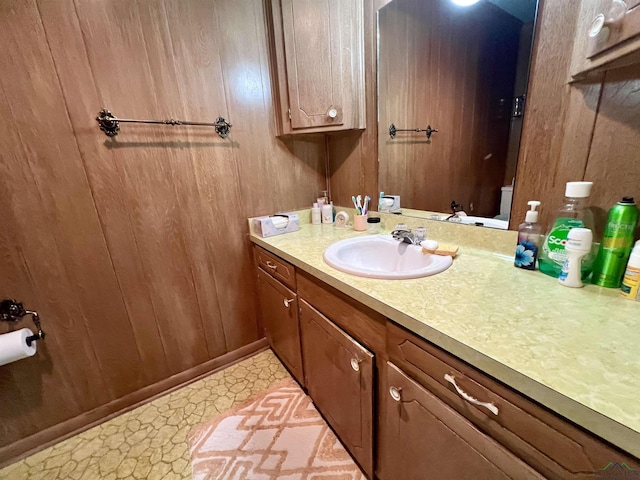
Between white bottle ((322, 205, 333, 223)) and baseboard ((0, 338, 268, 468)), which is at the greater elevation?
white bottle ((322, 205, 333, 223))

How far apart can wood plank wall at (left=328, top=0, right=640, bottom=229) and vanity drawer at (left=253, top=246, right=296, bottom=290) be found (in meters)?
0.89

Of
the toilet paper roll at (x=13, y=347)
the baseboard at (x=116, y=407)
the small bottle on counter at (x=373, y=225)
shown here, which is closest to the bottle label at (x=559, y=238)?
the small bottle on counter at (x=373, y=225)

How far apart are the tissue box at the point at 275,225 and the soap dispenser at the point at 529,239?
104cm

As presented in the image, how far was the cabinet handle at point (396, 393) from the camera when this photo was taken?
28.6 inches

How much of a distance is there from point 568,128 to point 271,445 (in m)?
1.61

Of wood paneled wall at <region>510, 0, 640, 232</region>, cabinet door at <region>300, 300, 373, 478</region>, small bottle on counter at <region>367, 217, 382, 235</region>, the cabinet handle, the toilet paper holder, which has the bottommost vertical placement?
cabinet door at <region>300, 300, 373, 478</region>

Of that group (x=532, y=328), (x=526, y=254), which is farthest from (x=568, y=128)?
(x=532, y=328)

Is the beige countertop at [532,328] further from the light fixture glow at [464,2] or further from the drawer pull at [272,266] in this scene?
the light fixture glow at [464,2]

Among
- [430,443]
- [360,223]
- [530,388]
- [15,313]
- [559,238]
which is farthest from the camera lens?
[360,223]

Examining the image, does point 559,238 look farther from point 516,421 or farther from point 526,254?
point 516,421

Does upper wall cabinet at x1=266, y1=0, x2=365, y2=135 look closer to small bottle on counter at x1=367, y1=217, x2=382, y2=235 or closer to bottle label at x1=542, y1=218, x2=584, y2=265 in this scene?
small bottle on counter at x1=367, y1=217, x2=382, y2=235

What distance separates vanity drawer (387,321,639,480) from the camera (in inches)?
16.0

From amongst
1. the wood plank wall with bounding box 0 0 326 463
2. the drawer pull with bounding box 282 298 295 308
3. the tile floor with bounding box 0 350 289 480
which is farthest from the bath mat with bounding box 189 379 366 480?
the drawer pull with bounding box 282 298 295 308

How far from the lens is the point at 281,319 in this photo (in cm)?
140
